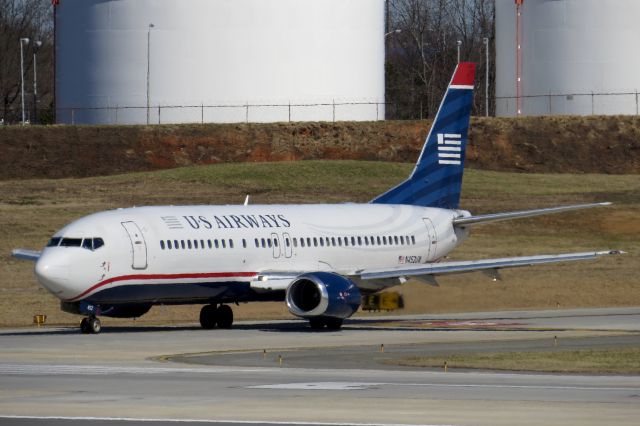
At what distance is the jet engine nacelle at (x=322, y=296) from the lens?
4450 cm

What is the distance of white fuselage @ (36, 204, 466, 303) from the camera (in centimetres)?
4266

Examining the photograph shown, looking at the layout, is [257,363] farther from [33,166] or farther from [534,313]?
[33,166]

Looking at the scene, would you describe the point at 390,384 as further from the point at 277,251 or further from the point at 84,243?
the point at 277,251

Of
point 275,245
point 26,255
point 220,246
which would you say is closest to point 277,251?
point 275,245

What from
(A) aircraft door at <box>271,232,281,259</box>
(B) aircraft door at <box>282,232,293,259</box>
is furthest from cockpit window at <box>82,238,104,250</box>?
(B) aircraft door at <box>282,232,293,259</box>

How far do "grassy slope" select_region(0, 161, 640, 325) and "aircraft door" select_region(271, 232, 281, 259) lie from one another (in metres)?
5.09

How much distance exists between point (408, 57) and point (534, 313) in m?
117

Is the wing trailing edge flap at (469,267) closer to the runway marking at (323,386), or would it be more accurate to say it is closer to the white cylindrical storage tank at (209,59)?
the runway marking at (323,386)

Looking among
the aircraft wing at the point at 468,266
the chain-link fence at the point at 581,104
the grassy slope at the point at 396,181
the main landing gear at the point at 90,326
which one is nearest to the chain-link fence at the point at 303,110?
the chain-link fence at the point at 581,104

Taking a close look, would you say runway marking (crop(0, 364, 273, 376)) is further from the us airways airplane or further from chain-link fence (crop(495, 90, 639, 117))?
chain-link fence (crop(495, 90, 639, 117))

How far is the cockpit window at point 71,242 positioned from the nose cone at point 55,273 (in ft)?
1.83

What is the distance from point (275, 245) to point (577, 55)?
56.7 metres

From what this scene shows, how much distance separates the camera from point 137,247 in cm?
4341

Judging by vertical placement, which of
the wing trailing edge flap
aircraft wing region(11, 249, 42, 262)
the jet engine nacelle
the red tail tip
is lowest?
the jet engine nacelle
